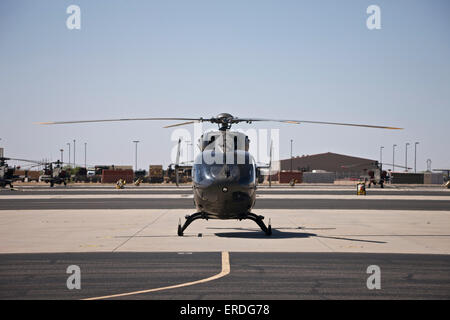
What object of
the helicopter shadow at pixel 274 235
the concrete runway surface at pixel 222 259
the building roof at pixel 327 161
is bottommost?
the helicopter shadow at pixel 274 235

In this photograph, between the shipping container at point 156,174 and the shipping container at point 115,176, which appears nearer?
the shipping container at point 115,176

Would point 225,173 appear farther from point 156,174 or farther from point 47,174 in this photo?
point 156,174

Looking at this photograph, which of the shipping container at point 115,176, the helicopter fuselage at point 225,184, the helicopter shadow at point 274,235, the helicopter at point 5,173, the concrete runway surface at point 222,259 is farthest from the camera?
the shipping container at point 115,176

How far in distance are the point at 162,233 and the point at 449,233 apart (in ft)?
33.2

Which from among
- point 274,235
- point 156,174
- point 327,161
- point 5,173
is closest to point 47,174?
point 5,173

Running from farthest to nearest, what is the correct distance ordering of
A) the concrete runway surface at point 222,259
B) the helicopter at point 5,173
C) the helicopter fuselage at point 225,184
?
the helicopter at point 5,173 → the helicopter fuselage at point 225,184 → the concrete runway surface at point 222,259

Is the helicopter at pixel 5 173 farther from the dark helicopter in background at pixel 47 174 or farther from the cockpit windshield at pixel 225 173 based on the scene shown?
the cockpit windshield at pixel 225 173

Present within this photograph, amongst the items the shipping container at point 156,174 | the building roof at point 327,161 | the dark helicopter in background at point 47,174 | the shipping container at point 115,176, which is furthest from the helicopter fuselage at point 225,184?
the building roof at point 327,161

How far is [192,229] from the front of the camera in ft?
58.4

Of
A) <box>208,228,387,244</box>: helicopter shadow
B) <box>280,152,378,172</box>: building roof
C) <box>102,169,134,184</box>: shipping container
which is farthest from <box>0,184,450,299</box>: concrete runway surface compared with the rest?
<box>280,152,378,172</box>: building roof

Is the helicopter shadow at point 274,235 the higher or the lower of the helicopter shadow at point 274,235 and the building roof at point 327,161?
the lower
